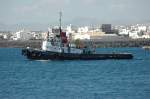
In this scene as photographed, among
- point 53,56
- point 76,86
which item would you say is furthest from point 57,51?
point 76,86

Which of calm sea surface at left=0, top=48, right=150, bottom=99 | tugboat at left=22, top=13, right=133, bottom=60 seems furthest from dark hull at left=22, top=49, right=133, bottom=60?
calm sea surface at left=0, top=48, right=150, bottom=99

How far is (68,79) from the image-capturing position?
172 feet

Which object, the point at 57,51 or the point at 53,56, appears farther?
the point at 57,51

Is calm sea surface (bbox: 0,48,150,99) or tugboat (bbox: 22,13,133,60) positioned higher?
tugboat (bbox: 22,13,133,60)

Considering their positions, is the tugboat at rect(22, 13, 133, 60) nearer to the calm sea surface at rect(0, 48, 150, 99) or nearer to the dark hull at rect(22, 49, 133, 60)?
the dark hull at rect(22, 49, 133, 60)

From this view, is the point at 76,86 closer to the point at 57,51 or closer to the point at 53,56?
the point at 53,56

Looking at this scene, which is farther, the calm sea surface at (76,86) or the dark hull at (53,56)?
the dark hull at (53,56)

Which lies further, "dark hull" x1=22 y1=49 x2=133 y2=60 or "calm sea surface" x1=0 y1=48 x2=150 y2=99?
"dark hull" x1=22 y1=49 x2=133 y2=60

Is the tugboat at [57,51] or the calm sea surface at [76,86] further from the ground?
the tugboat at [57,51]

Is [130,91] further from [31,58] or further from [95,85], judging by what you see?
[31,58]

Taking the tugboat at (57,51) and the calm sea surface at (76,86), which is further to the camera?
the tugboat at (57,51)

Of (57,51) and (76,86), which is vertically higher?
(57,51)

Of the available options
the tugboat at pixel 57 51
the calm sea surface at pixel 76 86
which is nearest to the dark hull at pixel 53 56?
the tugboat at pixel 57 51

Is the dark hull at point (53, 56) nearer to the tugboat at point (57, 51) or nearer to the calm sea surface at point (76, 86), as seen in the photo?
the tugboat at point (57, 51)
